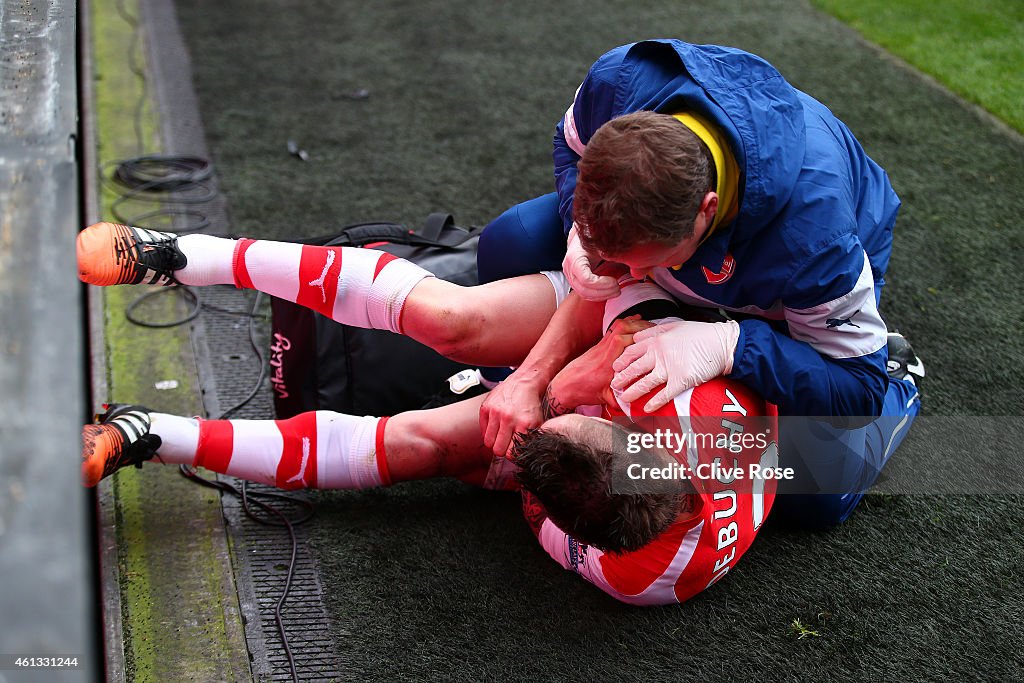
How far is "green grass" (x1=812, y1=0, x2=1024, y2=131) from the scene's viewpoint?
3.34 meters

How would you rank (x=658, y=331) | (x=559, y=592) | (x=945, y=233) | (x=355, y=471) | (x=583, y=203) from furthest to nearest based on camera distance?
(x=945, y=233) → (x=355, y=471) → (x=559, y=592) → (x=658, y=331) → (x=583, y=203)

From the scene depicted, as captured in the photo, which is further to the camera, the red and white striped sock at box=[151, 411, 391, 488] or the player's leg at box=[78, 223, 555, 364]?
the red and white striped sock at box=[151, 411, 391, 488]

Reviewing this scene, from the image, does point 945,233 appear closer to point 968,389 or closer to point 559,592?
point 968,389

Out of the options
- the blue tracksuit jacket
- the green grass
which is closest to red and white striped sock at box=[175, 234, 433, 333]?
the blue tracksuit jacket

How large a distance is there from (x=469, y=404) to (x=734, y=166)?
0.69m

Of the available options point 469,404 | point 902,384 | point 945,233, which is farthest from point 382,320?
point 945,233

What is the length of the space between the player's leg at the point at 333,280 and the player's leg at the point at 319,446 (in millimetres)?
164

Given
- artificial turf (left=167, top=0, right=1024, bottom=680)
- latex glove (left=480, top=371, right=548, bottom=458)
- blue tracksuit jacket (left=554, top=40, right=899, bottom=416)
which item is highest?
blue tracksuit jacket (left=554, top=40, right=899, bottom=416)

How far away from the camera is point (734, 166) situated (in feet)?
4.40

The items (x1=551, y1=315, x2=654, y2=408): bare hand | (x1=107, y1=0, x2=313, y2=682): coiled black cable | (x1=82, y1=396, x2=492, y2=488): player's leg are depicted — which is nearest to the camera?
(x1=551, y1=315, x2=654, y2=408): bare hand

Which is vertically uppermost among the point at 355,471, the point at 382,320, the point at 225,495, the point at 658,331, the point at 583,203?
the point at 583,203

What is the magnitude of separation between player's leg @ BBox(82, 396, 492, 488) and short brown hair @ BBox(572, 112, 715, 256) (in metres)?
0.60

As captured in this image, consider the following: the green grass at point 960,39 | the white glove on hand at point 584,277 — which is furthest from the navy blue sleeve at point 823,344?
the green grass at point 960,39

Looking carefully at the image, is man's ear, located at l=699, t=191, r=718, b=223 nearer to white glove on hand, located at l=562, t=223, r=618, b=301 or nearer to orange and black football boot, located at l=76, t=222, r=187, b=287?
white glove on hand, located at l=562, t=223, r=618, b=301
